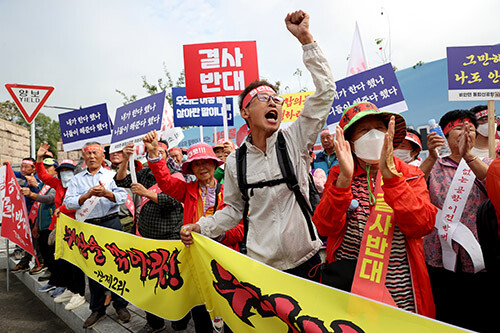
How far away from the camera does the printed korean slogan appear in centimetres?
123

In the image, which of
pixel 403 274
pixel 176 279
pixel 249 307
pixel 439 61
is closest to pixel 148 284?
pixel 176 279

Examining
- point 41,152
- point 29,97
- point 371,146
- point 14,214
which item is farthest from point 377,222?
point 29,97

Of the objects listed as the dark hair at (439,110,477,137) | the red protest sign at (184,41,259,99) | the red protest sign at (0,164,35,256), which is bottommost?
the red protest sign at (0,164,35,256)

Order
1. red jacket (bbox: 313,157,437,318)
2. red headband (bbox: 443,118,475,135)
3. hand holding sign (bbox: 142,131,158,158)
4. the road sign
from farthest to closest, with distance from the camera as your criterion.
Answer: the road sign, hand holding sign (bbox: 142,131,158,158), red headband (bbox: 443,118,475,135), red jacket (bbox: 313,157,437,318)

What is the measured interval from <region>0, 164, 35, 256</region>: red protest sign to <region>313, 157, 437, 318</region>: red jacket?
17.2 feet

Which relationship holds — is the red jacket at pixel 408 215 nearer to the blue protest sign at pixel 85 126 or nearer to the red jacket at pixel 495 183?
the red jacket at pixel 495 183

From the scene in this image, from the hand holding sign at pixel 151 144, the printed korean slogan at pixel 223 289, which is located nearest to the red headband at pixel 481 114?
the printed korean slogan at pixel 223 289

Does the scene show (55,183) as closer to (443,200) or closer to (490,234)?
(443,200)

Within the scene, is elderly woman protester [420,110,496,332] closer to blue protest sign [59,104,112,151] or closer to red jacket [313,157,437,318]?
red jacket [313,157,437,318]

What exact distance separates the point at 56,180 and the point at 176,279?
3.53 meters

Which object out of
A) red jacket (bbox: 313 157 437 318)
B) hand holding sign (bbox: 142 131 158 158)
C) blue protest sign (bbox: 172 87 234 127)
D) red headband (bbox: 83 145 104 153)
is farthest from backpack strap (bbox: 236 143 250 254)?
blue protest sign (bbox: 172 87 234 127)

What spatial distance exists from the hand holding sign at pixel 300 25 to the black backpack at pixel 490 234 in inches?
51.0

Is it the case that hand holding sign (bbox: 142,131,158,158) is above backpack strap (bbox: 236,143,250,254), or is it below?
above

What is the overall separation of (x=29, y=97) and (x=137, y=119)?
4435 millimetres
